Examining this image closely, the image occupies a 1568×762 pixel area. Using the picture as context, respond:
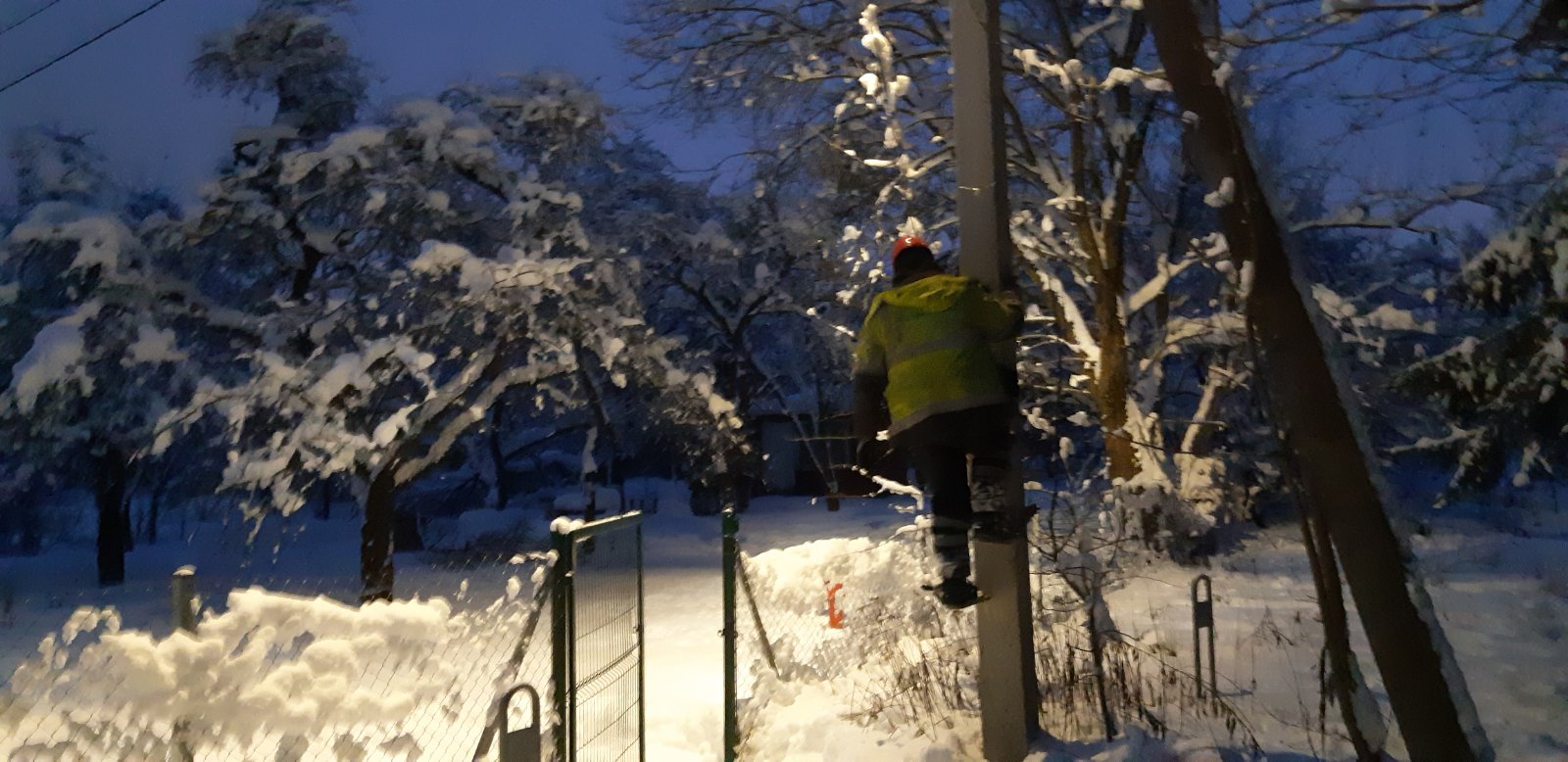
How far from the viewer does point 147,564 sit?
25.9 meters

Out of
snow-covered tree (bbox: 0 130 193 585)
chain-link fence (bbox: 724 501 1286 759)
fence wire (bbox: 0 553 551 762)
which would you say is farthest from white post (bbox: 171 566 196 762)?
snow-covered tree (bbox: 0 130 193 585)

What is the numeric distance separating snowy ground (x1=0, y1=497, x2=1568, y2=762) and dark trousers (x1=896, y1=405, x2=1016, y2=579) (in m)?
0.87

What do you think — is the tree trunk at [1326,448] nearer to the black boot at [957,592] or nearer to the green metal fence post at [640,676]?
the black boot at [957,592]

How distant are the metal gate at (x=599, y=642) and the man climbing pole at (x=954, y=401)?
145 cm

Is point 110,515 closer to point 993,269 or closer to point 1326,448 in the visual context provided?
point 993,269

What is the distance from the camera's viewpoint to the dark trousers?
366cm

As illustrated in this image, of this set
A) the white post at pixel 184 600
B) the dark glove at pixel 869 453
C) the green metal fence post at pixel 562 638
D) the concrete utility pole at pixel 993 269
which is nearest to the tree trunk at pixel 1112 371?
the concrete utility pole at pixel 993 269

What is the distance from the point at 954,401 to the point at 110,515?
23.4 metres

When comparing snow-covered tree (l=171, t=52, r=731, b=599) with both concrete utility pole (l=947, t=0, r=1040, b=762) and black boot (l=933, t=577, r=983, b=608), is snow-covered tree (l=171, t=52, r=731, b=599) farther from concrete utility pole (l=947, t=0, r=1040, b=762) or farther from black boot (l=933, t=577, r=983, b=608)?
black boot (l=933, t=577, r=983, b=608)

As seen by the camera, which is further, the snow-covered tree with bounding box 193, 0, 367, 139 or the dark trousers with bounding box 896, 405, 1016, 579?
the snow-covered tree with bounding box 193, 0, 367, 139

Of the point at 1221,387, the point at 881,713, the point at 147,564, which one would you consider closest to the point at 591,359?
the point at 1221,387

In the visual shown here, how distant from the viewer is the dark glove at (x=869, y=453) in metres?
3.99

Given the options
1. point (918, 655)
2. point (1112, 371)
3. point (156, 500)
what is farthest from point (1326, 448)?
point (156, 500)

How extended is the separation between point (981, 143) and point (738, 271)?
21647 millimetres
